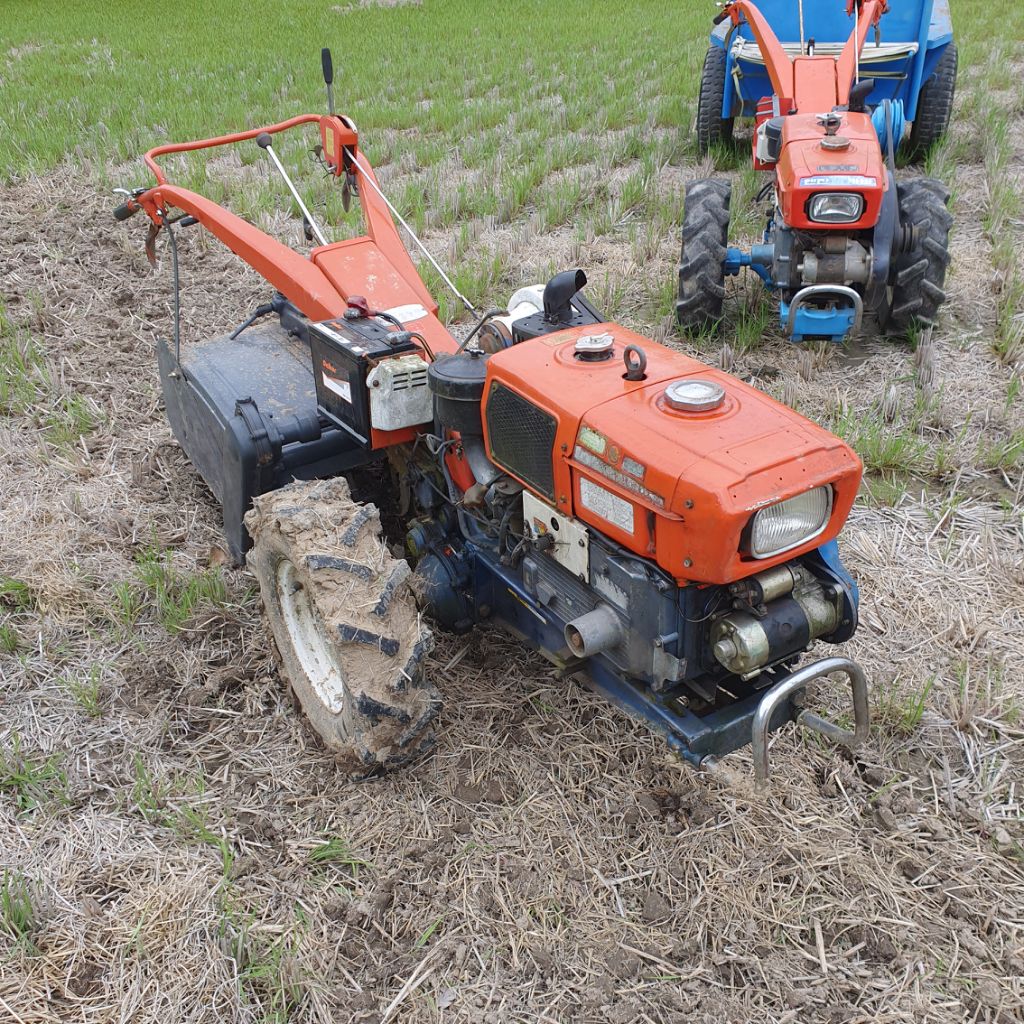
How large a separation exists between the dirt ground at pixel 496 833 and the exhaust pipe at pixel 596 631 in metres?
0.51

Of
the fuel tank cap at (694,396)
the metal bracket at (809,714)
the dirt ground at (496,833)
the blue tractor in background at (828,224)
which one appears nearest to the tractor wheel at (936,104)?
the blue tractor in background at (828,224)

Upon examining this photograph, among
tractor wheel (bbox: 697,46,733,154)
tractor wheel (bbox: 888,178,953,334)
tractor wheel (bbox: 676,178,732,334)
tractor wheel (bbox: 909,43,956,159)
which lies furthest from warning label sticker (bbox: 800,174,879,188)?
tractor wheel (bbox: 909,43,956,159)

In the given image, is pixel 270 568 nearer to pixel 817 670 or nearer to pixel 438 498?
pixel 438 498

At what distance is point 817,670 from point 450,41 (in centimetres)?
1322

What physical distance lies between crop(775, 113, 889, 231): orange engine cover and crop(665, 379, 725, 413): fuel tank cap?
2863 millimetres

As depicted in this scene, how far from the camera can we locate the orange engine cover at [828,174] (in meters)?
4.88

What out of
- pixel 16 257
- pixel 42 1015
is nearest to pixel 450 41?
pixel 16 257

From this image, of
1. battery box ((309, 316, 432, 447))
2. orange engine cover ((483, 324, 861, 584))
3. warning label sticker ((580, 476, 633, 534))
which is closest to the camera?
orange engine cover ((483, 324, 861, 584))

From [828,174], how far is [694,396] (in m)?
2.99

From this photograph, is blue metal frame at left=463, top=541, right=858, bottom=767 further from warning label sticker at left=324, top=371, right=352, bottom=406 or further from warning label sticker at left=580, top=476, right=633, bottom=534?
warning label sticker at left=324, top=371, right=352, bottom=406

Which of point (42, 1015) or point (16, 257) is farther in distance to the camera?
point (16, 257)

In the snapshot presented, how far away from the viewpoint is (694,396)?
7.98 ft

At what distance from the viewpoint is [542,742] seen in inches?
122

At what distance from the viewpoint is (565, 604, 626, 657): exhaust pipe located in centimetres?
254
